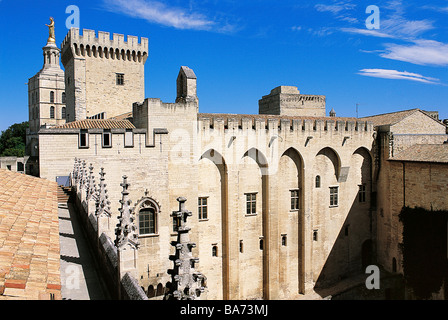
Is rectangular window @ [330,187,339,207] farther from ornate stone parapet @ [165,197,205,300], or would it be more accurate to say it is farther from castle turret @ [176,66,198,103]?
ornate stone parapet @ [165,197,205,300]

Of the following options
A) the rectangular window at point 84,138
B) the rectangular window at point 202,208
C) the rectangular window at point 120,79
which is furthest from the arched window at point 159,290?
the rectangular window at point 120,79

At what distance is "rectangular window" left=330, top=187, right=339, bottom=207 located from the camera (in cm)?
2616

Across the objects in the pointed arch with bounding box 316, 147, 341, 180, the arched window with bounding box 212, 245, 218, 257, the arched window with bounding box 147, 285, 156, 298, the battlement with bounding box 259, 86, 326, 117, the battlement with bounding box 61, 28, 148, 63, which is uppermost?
the battlement with bounding box 61, 28, 148, 63

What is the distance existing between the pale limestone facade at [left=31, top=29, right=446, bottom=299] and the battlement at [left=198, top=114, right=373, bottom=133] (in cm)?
7

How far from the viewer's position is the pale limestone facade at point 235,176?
18.5m

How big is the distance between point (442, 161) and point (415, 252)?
21.3ft

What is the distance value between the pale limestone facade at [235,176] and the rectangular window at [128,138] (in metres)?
0.05

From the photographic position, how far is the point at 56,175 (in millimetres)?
16984

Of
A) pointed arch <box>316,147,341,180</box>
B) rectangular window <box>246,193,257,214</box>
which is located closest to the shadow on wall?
pointed arch <box>316,147,341,180</box>

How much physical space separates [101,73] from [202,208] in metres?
15.4

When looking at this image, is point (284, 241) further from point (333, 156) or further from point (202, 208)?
point (333, 156)

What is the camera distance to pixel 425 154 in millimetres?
22859
